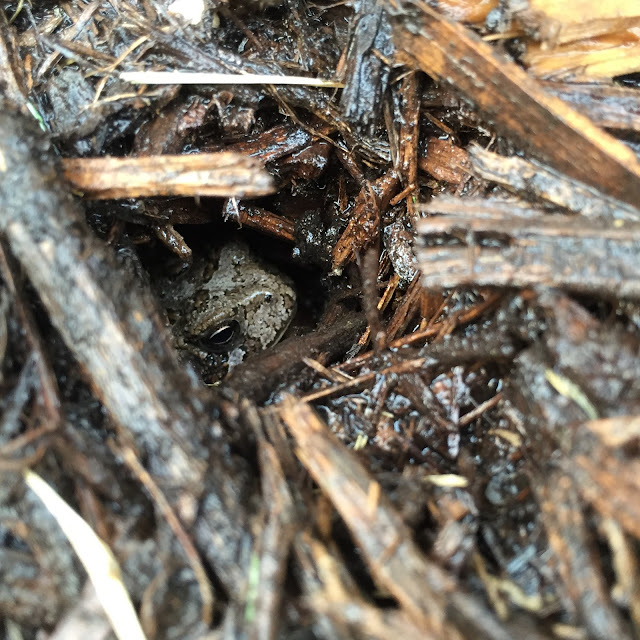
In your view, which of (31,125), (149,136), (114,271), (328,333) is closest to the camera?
(114,271)

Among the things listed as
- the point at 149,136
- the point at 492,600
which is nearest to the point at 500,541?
the point at 492,600

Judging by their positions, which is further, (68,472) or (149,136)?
(149,136)

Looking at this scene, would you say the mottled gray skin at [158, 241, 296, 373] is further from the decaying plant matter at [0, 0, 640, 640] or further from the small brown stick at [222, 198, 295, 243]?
the decaying plant matter at [0, 0, 640, 640]

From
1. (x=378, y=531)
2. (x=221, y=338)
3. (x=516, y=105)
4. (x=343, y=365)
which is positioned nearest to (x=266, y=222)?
(x=221, y=338)

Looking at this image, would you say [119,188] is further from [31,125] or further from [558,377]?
[558,377]

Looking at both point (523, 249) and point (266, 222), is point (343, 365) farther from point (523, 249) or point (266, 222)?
point (266, 222)

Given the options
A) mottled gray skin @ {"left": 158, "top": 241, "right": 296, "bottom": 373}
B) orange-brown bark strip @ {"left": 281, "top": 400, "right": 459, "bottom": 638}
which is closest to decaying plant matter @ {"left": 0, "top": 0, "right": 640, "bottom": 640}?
orange-brown bark strip @ {"left": 281, "top": 400, "right": 459, "bottom": 638}

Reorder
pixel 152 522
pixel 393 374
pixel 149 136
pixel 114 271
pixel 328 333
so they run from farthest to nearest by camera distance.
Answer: pixel 328 333 → pixel 149 136 → pixel 393 374 → pixel 114 271 → pixel 152 522

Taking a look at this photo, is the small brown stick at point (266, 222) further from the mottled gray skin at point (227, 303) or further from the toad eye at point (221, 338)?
the toad eye at point (221, 338)
